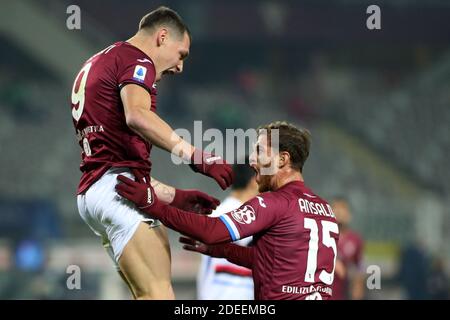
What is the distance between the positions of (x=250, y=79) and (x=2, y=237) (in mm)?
11524

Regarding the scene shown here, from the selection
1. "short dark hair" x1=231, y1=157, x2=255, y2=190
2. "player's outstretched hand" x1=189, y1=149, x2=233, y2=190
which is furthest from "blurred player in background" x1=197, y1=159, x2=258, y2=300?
"player's outstretched hand" x1=189, y1=149, x2=233, y2=190

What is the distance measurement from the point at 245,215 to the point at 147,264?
0.60 metres

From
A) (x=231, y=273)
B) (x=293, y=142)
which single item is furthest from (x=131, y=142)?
(x=231, y=273)

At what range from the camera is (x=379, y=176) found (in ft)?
70.3

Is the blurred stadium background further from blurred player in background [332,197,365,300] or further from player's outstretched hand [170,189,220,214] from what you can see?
player's outstretched hand [170,189,220,214]

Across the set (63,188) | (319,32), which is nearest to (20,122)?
(63,188)

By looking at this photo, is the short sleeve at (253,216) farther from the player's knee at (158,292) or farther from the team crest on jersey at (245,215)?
the player's knee at (158,292)

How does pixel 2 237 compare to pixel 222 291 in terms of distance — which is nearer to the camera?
pixel 222 291

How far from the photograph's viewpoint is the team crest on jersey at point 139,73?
447cm

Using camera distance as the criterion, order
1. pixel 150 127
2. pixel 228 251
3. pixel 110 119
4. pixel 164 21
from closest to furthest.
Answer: pixel 150 127 → pixel 110 119 → pixel 164 21 → pixel 228 251

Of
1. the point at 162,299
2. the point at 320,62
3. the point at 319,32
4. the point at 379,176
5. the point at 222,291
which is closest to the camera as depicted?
the point at 162,299

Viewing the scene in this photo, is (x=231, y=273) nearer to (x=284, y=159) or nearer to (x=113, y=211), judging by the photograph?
(x=284, y=159)

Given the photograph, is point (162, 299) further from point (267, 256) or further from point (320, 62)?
point (320, 62)

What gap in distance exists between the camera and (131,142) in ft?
15.0
